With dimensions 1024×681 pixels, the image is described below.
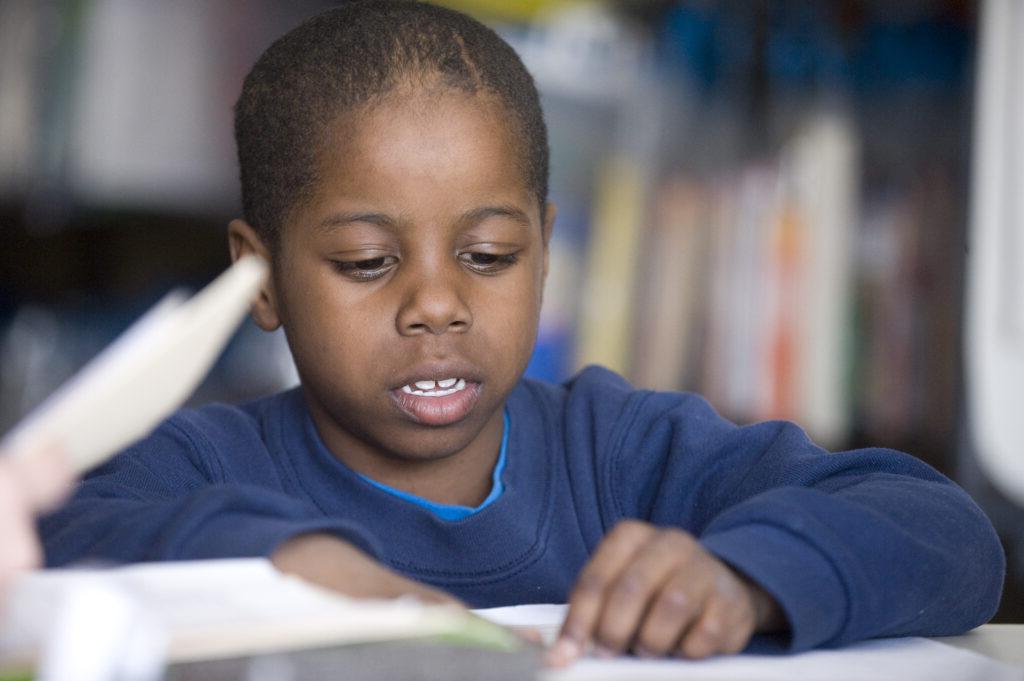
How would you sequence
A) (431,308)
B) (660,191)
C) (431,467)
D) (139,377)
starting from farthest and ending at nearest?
(660,191)
(431,467)
(431,308)
(139,377)

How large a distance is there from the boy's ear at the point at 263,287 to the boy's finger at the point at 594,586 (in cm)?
49

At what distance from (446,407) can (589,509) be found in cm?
19

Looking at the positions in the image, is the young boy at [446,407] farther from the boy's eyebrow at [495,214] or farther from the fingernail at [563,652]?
the fingernail at [563,652]

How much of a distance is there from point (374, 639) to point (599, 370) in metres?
0.76

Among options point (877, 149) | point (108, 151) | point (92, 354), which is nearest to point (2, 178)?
point (108, 151)

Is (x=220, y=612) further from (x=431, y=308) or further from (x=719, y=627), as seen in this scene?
(x=431, y=308)

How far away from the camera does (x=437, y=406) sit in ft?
2.97

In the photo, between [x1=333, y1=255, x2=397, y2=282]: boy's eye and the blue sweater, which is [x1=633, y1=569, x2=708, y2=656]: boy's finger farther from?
[x1=333, y1=255, x2=397, y2=282]: boy's eye

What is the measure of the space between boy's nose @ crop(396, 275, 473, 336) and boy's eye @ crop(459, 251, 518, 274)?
0.12ft

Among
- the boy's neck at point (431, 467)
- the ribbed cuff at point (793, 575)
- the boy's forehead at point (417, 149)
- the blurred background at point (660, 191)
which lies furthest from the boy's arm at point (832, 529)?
the blurred background at point (660, 191)

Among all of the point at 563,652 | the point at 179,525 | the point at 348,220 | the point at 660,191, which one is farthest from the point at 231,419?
the point at 660,191

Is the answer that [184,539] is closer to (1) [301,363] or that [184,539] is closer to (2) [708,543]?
(2) [708,543]

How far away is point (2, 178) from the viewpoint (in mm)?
1729

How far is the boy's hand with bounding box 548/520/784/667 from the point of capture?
0.56m
